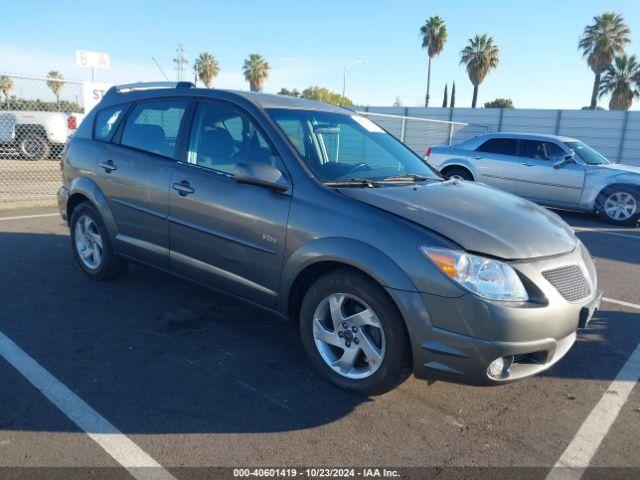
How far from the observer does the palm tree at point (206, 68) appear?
56.5m

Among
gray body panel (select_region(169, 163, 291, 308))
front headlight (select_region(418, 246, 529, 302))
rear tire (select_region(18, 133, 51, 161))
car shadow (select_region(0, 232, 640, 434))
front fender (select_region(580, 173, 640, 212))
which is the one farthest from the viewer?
rear tire (select_region(18, 133, 51, 161))

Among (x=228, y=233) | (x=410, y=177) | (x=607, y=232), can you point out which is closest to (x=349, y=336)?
(x=228, y=233)

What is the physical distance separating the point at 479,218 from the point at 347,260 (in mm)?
857

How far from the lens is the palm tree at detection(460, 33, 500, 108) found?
44.5 m

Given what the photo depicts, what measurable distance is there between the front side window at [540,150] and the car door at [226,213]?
822 centimetres

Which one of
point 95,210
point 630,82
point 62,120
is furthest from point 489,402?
point 630,82

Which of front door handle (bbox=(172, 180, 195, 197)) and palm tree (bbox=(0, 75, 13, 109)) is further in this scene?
palm tree (bbox=(0, 75, 13, 109))

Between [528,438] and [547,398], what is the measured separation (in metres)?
0.52

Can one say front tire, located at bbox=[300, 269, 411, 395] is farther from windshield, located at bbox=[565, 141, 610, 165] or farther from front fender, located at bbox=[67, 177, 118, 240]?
windshield, located at bbox=[565, 141, 610, 165]

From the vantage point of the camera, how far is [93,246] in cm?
486

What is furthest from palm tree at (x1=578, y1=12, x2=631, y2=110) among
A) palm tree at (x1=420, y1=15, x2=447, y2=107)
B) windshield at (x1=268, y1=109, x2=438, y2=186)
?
windshield at (x1=268, y1=109, x2=438, y2=186)

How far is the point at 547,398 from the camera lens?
124 inches

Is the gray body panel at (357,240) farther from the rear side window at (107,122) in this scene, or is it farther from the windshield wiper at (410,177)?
the rear side window at (107,122)

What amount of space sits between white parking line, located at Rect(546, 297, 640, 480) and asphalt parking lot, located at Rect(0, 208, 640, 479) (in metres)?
0.01
